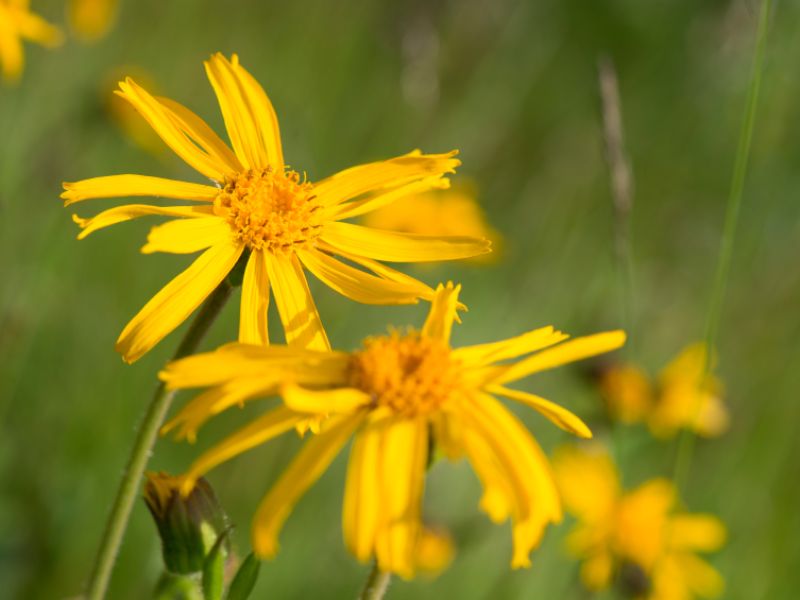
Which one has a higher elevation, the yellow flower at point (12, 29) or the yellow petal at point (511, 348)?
the yellow flower at point (12, 29)

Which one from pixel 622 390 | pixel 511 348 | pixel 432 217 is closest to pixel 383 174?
pixel 511 348

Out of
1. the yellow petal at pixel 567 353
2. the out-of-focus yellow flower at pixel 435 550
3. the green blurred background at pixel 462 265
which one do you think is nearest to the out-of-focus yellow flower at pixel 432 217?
the green blurred background at pixel 462 265

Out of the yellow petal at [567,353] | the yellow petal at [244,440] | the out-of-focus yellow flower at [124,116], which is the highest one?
the out-of-focus yellow flower at [124,116]

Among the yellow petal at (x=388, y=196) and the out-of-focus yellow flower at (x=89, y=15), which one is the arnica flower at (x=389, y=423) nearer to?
the yellow petal at (x=388, y=196)

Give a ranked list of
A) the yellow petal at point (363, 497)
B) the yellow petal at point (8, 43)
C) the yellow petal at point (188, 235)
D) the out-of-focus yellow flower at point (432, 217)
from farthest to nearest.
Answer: the out-of-focus yellow flower at point (432, 217) < the yellow petal at point (8, 43) < the yellow petal at point (188, 235) < the yellow petal at point (363, 497)

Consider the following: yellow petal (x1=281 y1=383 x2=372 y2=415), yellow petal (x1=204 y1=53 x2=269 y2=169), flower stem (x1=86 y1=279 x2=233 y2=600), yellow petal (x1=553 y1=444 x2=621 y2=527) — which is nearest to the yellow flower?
yellow petal (x1=204 y1=53 x2=269 y2=169)

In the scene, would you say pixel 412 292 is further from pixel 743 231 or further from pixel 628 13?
pixel 628 13

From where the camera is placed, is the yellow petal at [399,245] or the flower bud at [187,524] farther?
the yellow petal at [399,245]

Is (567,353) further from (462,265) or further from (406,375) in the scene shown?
(462,265)
